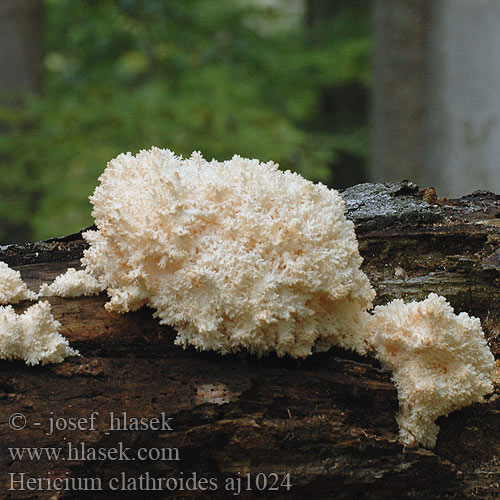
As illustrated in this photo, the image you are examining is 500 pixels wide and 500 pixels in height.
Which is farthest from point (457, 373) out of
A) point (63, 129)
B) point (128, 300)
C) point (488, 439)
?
point (63, 129)

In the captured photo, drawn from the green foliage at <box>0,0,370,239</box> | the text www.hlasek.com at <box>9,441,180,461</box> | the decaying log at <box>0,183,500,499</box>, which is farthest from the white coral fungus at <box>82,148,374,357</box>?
the green foliage at <box>0,0,370,239</box>

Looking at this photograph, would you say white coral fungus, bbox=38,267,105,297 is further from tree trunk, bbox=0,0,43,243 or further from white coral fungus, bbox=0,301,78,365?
tree trunk, bbox=0,0,43,243

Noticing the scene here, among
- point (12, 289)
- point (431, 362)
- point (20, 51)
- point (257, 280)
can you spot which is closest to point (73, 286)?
point (12, 289)

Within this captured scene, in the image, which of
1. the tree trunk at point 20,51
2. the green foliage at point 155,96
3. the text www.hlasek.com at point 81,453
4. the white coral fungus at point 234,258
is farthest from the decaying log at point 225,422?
the tree trunk at point 20,51

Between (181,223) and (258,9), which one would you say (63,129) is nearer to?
(258,9)

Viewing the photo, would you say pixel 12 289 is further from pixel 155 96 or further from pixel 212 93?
pixel 212 93

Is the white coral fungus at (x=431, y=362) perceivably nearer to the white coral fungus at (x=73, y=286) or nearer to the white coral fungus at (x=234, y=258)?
the white coral fungus at (x=234, y=258)
